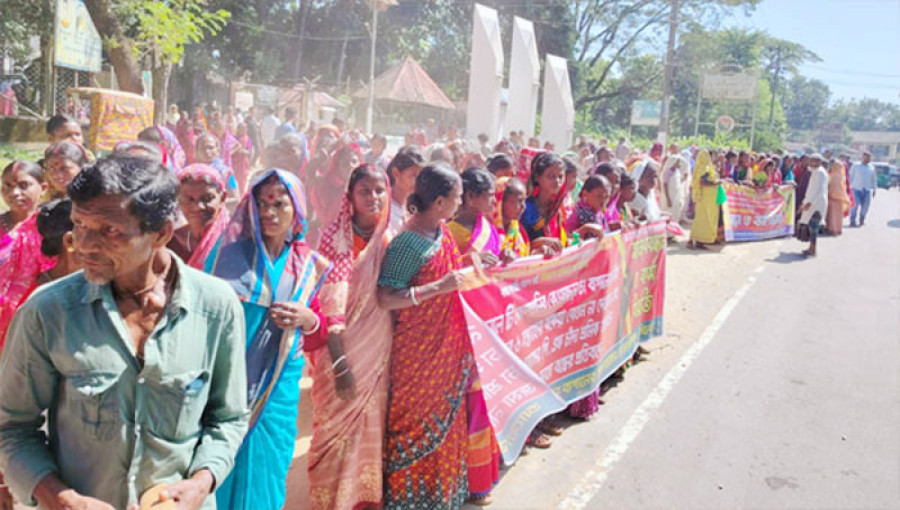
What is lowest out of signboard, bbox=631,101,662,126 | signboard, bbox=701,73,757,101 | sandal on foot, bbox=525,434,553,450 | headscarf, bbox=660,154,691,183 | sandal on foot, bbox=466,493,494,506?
sandal on foot, bbox=466,493,494,506

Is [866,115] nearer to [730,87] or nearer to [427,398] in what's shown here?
[730,87]

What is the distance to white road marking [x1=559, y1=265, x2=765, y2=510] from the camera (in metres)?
3.87

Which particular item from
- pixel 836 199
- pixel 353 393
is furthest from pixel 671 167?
pixel 353 393

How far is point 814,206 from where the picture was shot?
13.1 metres

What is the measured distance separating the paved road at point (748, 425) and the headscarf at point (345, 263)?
145 centimetres

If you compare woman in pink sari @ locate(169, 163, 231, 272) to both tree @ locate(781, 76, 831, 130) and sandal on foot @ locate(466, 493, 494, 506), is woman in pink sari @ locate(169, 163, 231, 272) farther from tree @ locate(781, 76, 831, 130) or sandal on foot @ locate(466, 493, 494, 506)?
tree @ locate(781, 76, 831, 130)

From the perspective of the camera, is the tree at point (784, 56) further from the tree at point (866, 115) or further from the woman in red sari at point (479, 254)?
the woman in red sari at point (479, 254)

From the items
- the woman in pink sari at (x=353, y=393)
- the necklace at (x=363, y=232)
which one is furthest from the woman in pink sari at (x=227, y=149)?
the woman in pink sari at (x=353, y=393)

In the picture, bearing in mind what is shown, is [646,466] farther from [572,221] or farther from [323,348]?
[323,348]

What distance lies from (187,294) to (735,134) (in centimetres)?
6018

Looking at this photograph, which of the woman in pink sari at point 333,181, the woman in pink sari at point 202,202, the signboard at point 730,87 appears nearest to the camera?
the woman in pink sari at point 202,202

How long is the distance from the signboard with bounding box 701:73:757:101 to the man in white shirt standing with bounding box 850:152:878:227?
2205cm

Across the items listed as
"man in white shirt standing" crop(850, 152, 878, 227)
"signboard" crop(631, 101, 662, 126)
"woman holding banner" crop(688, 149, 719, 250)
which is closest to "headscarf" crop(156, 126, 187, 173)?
"woman holding banner" crop(688, 149, 719, 250)

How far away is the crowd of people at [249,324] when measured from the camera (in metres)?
1.54
